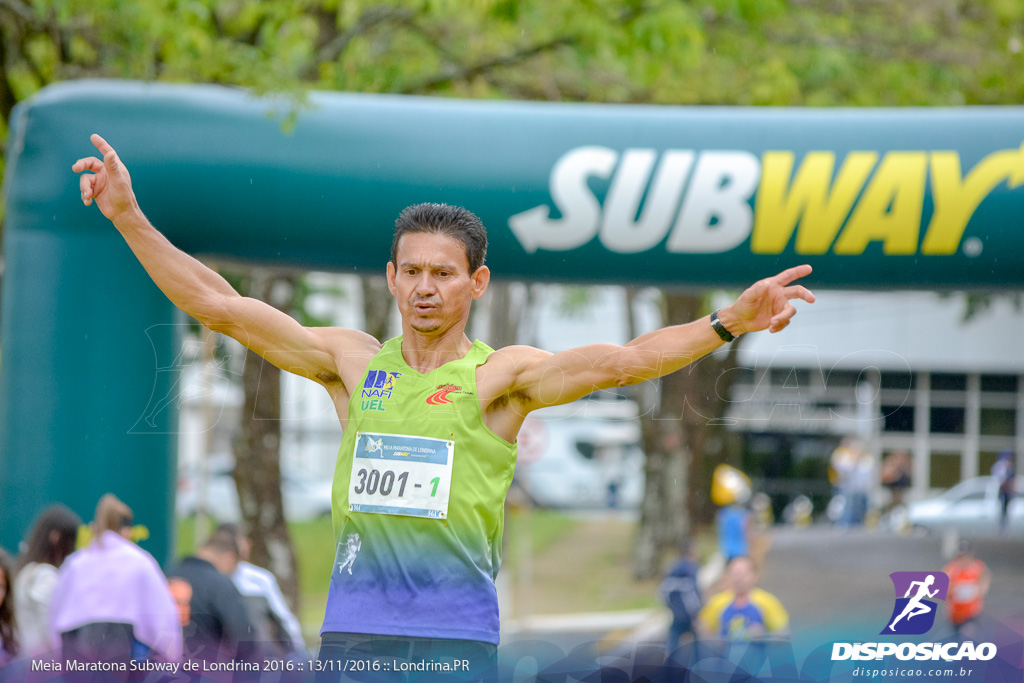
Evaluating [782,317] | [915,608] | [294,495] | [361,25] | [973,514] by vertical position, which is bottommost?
[915,608]

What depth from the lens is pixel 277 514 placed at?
6.99 meters

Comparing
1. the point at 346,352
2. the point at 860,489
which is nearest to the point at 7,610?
the point at 346,352

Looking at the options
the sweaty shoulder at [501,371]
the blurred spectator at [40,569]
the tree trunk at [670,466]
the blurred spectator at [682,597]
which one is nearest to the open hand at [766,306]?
the sweaty shoulder at [501,371]

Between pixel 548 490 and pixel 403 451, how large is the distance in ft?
68.3

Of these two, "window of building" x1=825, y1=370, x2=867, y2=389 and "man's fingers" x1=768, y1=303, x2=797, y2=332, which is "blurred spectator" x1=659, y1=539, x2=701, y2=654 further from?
"man's fingers" x1=768, y1=303, x2=797, y2=332

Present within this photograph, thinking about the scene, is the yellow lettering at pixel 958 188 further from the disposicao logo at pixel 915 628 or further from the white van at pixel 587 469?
the white van at pixel 587 469

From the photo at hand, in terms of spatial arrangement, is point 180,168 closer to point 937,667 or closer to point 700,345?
point 700,345

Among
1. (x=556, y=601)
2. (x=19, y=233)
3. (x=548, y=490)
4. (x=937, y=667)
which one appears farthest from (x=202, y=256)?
(x=548, y=490)

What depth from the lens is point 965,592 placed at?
5.01 meters

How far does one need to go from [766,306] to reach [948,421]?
19.4 meters

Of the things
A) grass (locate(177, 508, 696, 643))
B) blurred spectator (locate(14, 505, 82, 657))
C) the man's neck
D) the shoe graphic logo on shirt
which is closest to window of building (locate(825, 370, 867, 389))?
the man's neck

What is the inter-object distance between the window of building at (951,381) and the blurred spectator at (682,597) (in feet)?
46.0

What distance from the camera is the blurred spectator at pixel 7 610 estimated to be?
3.74 meters

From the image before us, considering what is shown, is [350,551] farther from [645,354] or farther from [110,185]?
[110,185]
